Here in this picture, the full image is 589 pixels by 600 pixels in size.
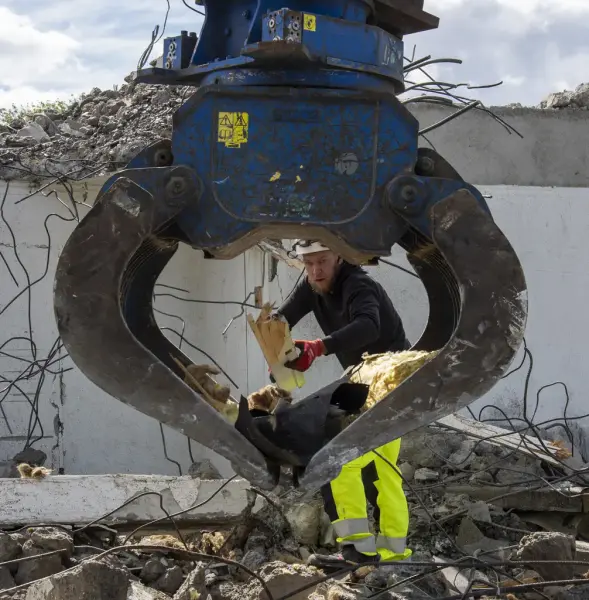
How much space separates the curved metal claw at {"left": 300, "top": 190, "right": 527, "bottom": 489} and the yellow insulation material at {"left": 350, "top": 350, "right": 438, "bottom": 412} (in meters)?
0.42

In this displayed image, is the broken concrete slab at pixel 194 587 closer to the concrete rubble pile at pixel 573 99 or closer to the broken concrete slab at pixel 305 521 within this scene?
the broken concrete slab at pixel 305 521

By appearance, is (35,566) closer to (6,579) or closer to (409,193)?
(6,579)

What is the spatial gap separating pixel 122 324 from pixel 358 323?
2.21 metres

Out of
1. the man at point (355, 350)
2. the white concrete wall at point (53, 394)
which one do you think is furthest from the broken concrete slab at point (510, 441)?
the white concrete wall at point (53, 394)

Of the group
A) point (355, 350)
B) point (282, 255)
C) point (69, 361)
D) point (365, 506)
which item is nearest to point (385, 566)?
point (365, 506)

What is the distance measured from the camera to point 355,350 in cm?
548

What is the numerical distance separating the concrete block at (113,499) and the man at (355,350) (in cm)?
67

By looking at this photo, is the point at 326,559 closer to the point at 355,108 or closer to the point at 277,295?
the point at 355,108

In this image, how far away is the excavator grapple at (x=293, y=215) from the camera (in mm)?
3133

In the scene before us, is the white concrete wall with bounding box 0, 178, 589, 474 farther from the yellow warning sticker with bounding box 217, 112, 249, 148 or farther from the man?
the yellow warning sticker with bounding box 217, 112, 249, 148

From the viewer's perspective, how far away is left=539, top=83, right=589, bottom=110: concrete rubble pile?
10.7 meters

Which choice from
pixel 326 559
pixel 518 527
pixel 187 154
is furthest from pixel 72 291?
pixel 518 527

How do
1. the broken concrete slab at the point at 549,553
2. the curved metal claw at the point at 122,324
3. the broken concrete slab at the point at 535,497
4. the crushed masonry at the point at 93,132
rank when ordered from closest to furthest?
the curved metal claw at the point at 122,324, the broken concrete slab at the point at 549,553, the broken concrete slab at the point at 535,497, the crushed masonry at the point at 93,132

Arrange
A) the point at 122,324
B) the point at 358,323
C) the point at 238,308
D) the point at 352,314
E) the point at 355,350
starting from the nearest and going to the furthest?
1. the point at 122,324
2. the point at 358,323
3. the point at 352,314
4. the point at 355,350
5. the point at 238,308
